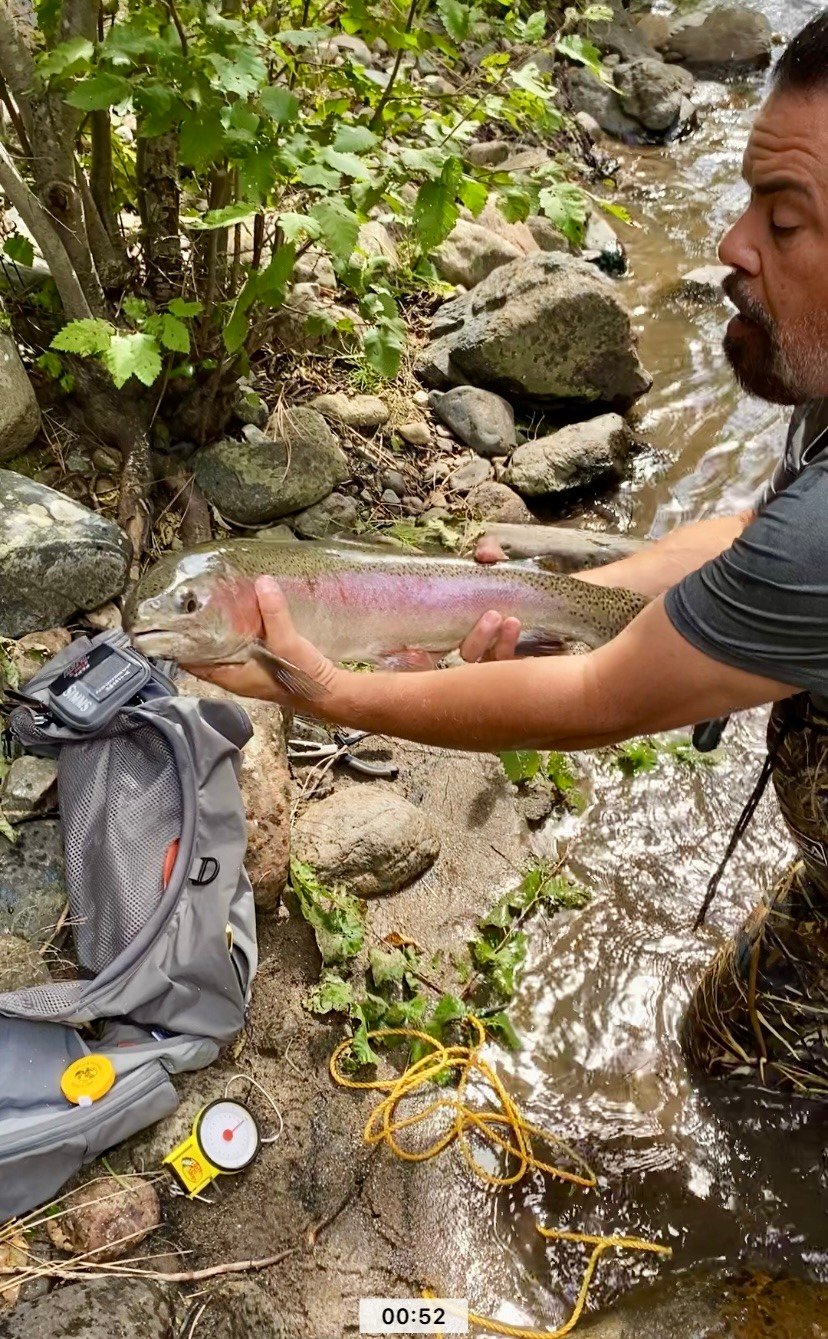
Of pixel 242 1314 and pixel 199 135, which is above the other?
pixel 199 135

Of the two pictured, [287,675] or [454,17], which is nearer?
[287,675]

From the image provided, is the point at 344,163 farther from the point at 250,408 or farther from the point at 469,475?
the point at 469,475

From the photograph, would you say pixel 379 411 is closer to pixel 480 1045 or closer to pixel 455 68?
pixel 480 1045

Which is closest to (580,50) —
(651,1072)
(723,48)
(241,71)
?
(241,71)

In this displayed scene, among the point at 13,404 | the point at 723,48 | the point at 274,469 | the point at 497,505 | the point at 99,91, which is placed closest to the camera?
the point at 99,91

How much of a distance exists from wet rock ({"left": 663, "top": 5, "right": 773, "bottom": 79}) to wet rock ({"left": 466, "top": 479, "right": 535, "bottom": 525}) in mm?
11579

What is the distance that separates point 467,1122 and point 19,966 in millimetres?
1612

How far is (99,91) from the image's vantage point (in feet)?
9.51

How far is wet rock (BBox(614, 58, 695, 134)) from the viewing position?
1150 centimetres

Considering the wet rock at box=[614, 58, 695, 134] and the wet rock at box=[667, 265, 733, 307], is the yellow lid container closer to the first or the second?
the wet rock at box=[667, 265, 733, 307]

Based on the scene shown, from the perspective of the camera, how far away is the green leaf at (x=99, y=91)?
2885mm

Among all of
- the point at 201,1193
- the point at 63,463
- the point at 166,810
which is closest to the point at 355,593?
the point at 166,810

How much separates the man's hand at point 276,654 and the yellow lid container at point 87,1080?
1175 millimetres

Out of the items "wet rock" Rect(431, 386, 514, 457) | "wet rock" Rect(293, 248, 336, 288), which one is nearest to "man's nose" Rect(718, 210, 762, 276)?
"wet rock" Rect(431, 386, 514, 457)
